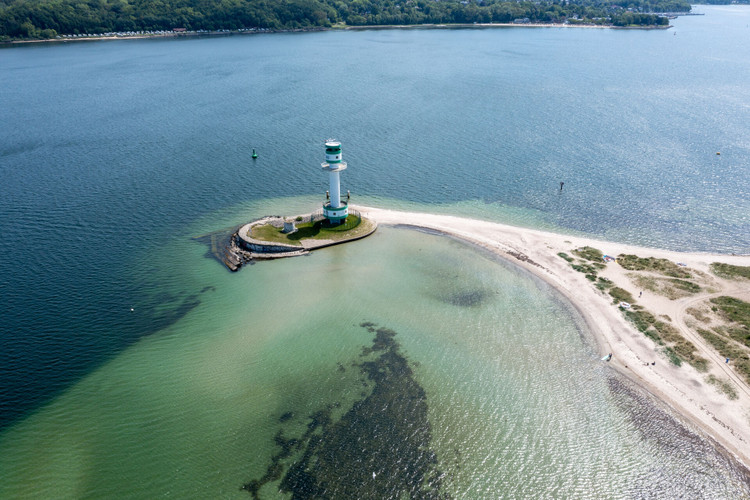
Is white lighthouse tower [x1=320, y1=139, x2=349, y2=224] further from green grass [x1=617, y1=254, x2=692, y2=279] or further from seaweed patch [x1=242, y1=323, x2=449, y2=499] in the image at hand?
green grass [x1=617, y1=254, x2=692, y2=279]

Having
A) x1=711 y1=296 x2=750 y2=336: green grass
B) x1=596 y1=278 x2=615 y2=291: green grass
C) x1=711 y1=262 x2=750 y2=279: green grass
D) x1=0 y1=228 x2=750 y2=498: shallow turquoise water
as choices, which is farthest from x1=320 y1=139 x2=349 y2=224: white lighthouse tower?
x1=711 y1=262 x2=750 y2=279: green grass

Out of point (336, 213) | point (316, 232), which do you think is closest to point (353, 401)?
point (316, 232)

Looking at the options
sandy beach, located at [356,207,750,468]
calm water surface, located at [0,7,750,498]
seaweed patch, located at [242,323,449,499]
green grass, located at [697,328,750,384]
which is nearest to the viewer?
seaweed patch, located at [242,323,449,499]

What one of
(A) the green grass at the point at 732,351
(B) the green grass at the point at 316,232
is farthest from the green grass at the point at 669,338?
(B) the green grass at the point at 316,232

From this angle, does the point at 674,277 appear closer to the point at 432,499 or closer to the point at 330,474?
the point at 432,499

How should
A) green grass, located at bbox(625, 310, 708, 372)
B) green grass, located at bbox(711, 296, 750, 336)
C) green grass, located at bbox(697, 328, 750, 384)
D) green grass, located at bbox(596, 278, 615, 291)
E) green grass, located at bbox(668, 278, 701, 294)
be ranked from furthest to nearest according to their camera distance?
green grass, located at bbox(596, 278, 615, 291) < green grass, located at bbox(668, 278, 701, 294) < green grass, located at bbox(711, 296, 750, 336) < green grass, located at bbox(625, 310, 708, 372) < green grass, located at bbox(697, 328, 750, 384)

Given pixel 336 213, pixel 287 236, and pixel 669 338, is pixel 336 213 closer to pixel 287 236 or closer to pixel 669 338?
pixel 287 236
